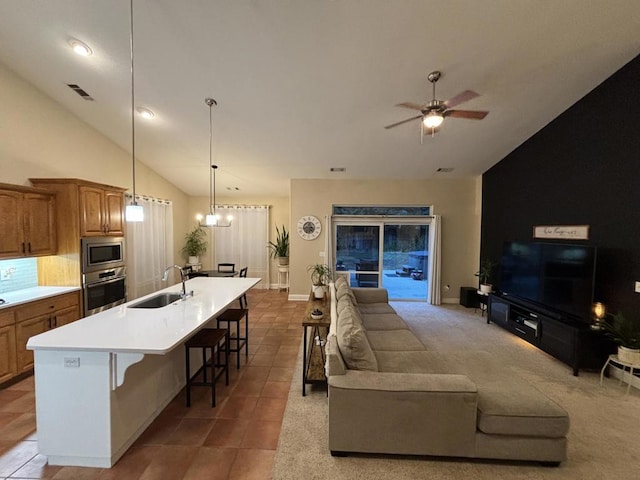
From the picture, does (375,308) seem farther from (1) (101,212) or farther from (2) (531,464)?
(1) (101,212)

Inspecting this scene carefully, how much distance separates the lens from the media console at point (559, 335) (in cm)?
317

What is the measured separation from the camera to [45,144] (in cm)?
377

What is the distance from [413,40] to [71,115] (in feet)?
15.9

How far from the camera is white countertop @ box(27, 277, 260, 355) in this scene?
1.82m

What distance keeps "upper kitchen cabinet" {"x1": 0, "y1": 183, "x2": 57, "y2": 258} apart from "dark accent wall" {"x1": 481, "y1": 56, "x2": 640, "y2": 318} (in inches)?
272

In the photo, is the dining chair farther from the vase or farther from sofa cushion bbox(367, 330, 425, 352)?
the vase

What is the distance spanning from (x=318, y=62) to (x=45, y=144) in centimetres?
386

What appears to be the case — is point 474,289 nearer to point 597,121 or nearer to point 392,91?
point 597,121

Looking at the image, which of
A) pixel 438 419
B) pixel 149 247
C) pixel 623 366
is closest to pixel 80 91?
pixel 149 247

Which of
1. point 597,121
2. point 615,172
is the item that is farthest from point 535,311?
point 597,121

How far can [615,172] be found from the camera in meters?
3.26

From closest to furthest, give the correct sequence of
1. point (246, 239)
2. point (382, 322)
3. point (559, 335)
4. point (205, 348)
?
point (205, 348) → point (559, 335) → point (382, 322) → point (246, 239)

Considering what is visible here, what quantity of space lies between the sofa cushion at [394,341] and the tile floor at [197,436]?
104 centimetres

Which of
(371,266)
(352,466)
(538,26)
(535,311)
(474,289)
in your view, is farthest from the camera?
(371,266)
